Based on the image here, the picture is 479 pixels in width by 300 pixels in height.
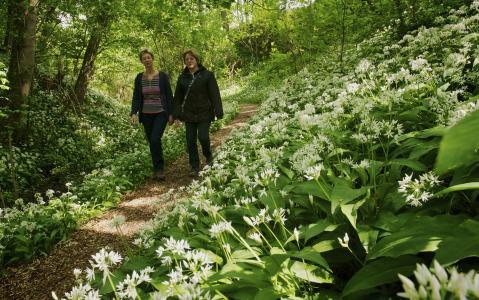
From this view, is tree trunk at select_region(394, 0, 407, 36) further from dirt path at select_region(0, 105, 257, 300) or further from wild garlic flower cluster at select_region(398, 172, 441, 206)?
wild garlic flower cluster at select_region(398, 172, 441, 206)

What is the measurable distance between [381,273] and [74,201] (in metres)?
6.24

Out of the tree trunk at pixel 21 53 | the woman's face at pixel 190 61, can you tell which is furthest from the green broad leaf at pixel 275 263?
the tree trunk at pixel 21 53

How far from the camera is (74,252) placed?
16.9ft

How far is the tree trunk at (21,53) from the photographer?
8.41 m

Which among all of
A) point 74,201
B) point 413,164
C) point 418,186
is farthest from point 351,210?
point 74,201

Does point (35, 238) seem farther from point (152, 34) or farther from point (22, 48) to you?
point (152, 34)

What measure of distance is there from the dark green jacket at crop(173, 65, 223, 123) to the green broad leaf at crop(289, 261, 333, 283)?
16.3 feet

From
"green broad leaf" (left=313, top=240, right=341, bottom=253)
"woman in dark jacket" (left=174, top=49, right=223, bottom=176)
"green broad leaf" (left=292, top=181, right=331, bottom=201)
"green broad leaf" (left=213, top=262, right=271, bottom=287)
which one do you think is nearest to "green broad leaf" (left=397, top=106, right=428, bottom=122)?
"green broad leaf" (left=292, top=181, right=331, bottom=201)

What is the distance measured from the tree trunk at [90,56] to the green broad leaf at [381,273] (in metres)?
9.26

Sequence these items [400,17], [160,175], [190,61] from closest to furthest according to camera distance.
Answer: [190,61]
[160,175]
[400,17]

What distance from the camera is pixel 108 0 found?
9602 millimetres

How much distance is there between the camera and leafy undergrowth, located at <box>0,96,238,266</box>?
536 centimetres

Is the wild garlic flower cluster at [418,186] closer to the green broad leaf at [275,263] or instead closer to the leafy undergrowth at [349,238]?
the leafy undergrowth at [349,238]

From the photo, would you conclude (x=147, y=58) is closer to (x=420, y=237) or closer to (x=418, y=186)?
(x=418, y=186)
